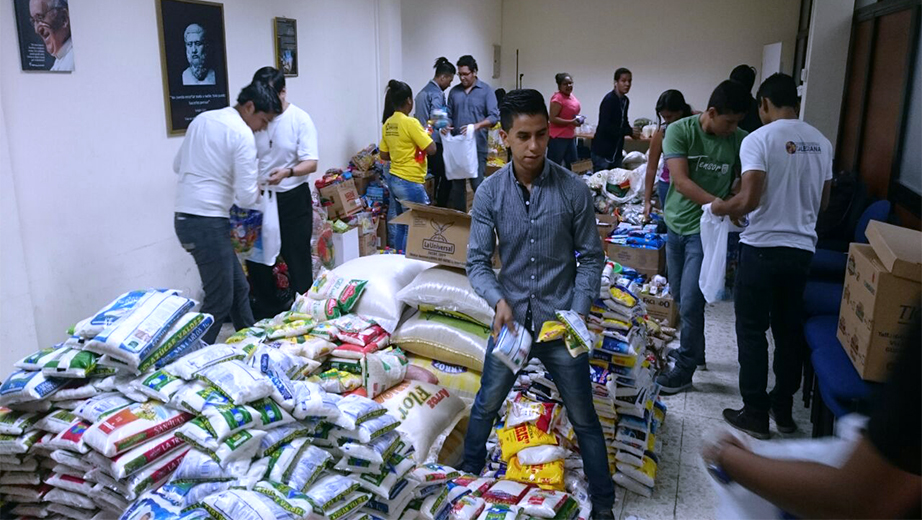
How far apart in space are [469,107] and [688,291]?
333 cm

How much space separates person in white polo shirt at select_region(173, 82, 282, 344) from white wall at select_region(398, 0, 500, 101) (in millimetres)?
4125

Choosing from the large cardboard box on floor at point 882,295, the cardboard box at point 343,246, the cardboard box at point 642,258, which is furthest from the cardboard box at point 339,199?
the large cardboard box on floor at point 882,295

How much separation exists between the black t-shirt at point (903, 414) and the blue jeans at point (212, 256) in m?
2.95

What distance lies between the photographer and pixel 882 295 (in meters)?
2.21

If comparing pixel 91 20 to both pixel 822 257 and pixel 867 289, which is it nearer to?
pixel 867 289

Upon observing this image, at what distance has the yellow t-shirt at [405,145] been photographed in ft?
16.6

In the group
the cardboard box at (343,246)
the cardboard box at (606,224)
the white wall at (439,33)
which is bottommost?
the cardboard box at (343,246)

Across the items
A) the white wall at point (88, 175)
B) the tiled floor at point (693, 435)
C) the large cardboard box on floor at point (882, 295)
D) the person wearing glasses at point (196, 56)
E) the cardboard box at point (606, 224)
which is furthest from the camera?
the cardboard box at point (606, 224)

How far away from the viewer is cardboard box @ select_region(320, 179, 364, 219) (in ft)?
Answer: 17.2

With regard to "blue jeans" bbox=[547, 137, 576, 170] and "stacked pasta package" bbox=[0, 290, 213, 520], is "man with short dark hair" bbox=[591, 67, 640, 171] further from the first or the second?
"stacked pasta package" bbox=[0, 290, 213, 520]

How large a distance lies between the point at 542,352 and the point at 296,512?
1.01 metres

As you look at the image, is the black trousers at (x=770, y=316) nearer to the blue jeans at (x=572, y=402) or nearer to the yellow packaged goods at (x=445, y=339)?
the blue jeans at (x=572, y=402)

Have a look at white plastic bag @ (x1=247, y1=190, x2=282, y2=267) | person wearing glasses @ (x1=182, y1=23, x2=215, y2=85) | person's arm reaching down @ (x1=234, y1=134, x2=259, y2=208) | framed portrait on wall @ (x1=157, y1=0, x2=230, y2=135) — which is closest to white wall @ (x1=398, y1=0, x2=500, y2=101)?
framed portrait on wall @ (x1=157, y1=0, x2=230, y2=135)

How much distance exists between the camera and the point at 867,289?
91.1 inches
